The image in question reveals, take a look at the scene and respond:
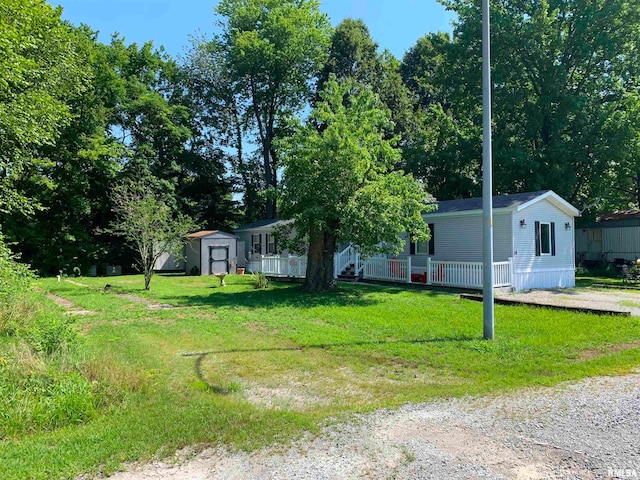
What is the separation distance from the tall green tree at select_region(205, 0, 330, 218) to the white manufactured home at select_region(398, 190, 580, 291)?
1859 cm

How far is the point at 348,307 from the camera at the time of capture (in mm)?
11836

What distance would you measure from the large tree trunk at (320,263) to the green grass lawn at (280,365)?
9.19 feet

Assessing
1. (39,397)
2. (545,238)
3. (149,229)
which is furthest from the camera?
(545,238)

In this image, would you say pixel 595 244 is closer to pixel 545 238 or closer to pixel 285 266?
pixel 545 238

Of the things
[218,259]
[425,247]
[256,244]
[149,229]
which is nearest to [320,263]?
[425,247]

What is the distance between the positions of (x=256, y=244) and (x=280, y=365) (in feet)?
68.7

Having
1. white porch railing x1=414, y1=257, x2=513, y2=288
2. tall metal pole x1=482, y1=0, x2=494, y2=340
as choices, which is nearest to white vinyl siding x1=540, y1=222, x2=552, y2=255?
white porch railing x1=414, y1=257, x2=513, y2=288

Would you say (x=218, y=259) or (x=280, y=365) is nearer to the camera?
(x=280, y=365)

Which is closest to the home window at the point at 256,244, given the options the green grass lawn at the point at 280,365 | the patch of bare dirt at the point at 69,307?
the patch of bare dirt at the point at 69,307

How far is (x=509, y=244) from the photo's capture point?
1559 cm

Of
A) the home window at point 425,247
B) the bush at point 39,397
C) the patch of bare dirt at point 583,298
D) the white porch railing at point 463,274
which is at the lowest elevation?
the bush at point 39,397

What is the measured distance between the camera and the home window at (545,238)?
16.6 metres

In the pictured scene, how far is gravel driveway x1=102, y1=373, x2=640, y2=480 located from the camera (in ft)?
11.1

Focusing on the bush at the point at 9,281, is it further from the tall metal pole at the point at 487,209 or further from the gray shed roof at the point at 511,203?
the gray shed roof at the point at 511,203
